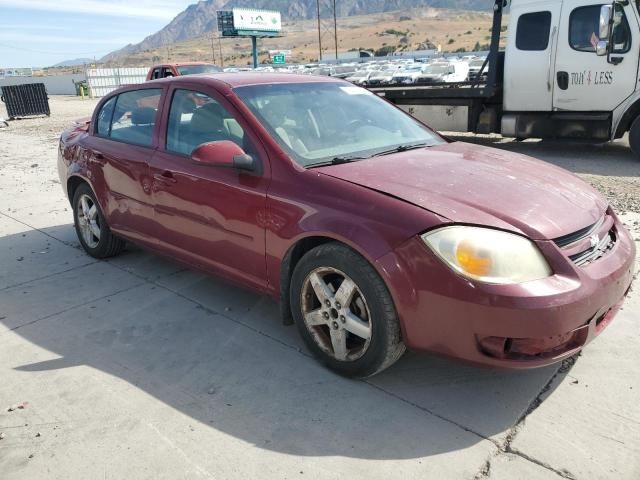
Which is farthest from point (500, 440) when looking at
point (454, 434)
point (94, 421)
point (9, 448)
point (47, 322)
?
point (47, 322)

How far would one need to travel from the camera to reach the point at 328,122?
3605mm

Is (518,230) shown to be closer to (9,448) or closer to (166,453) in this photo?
(166,453)

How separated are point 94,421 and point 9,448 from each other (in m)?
0.38

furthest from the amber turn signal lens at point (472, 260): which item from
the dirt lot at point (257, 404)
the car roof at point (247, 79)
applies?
the car roof at point (247, 79)

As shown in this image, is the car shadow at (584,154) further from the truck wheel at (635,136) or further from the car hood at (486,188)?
the car hood at (486,188)

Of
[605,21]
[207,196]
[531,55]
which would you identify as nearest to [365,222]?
[207,196]

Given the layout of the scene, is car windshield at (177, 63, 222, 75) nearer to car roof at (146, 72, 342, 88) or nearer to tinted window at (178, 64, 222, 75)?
tinted window at (178, 64, 222, 75)

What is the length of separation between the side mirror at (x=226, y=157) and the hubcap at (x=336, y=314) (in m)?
0.78

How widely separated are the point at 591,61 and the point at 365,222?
25.2ft

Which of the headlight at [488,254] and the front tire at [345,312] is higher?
the headlight at [488,254]

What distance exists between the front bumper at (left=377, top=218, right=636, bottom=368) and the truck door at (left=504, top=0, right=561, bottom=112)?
747 centimetres

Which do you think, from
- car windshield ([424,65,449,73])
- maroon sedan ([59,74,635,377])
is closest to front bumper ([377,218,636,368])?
maroon sedan ([59,74,635,377])

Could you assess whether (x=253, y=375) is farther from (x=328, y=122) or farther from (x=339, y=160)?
(x=328, y=122)

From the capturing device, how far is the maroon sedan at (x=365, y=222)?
2.48 meters
